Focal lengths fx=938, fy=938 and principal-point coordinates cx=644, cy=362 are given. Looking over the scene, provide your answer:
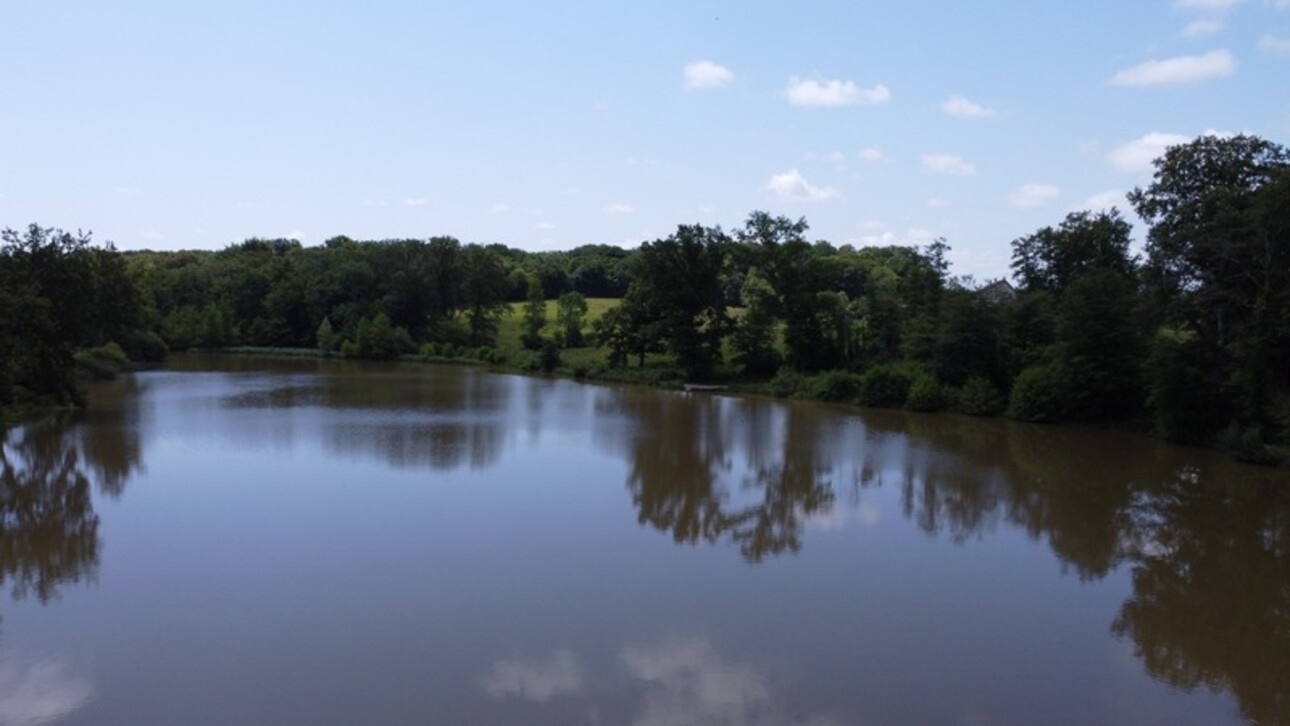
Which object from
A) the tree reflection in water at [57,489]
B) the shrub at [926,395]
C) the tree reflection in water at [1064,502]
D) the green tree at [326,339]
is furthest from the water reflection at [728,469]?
the green tree at [326,339]

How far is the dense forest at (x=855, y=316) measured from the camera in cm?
2372

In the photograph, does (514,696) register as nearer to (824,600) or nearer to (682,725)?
(682,725)

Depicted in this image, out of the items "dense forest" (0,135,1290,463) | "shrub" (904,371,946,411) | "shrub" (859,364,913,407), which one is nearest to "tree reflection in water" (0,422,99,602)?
"dense forest" (0,135,1290,463)

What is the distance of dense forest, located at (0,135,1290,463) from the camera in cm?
2372

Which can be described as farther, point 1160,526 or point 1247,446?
point 1247,446

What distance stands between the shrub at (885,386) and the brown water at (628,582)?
964 cm

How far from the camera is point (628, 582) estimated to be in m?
Result: 12.2

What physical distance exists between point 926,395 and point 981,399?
189cm

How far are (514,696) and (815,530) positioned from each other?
26.5 feet

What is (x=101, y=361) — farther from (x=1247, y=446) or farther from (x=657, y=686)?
(x=1247, y=446)

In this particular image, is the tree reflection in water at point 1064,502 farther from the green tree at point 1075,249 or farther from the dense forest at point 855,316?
the green tree at point 1075,249

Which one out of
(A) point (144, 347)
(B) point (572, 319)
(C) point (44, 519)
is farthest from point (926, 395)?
(A) point (144, 347)

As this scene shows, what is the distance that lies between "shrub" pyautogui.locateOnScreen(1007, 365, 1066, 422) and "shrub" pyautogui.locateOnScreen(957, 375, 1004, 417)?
3.08 ft

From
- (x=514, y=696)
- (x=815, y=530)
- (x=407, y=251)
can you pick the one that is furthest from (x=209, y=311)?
(x=514, y=696)
